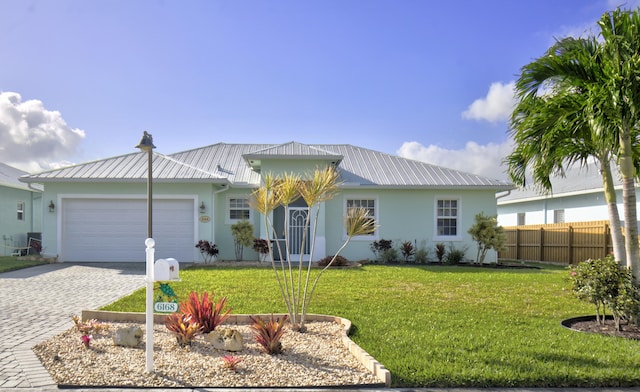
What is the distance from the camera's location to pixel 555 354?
5574 millimetres

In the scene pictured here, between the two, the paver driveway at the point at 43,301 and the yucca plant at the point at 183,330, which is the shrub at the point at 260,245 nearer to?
the paver driveway at the point at 43,301

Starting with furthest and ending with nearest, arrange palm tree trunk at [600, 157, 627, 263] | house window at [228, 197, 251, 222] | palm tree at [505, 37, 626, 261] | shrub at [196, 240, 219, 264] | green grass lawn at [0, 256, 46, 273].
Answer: house window at [228, 197, 251, 222], shrub at [196, 240, 219, 264], green grass lawn at [0, 256, 46, 273], palm tree trunk at [600, 157, 627, 263], palm tree at [505, 37, 626, 261]

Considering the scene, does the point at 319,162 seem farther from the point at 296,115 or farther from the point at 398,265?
the point at 398,265

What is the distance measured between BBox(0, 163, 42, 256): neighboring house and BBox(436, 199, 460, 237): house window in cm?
1760

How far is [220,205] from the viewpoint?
17.8m

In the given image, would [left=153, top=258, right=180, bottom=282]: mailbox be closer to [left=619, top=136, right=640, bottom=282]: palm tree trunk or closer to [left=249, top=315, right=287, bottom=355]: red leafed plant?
[left=249, top=315, right=287, bottom=355]: red leafed plant

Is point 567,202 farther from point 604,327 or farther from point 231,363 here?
point 231,363

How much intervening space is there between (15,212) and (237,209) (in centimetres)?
1311

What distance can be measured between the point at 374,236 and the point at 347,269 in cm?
322

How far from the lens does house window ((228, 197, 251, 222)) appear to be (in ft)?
58.7

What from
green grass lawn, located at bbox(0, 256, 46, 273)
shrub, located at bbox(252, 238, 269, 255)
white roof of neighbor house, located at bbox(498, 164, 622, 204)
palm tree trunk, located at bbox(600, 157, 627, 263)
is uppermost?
white roof of neighbor house, located at bbox(498, 164, 622, 204)

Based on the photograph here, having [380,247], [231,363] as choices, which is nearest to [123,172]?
[380,247]

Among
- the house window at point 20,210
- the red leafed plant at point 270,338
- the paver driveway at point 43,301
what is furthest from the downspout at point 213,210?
the house window at point 20,210

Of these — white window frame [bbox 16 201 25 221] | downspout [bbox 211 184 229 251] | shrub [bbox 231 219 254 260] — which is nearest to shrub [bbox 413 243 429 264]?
shrub [bbox 231 219 254 260]
